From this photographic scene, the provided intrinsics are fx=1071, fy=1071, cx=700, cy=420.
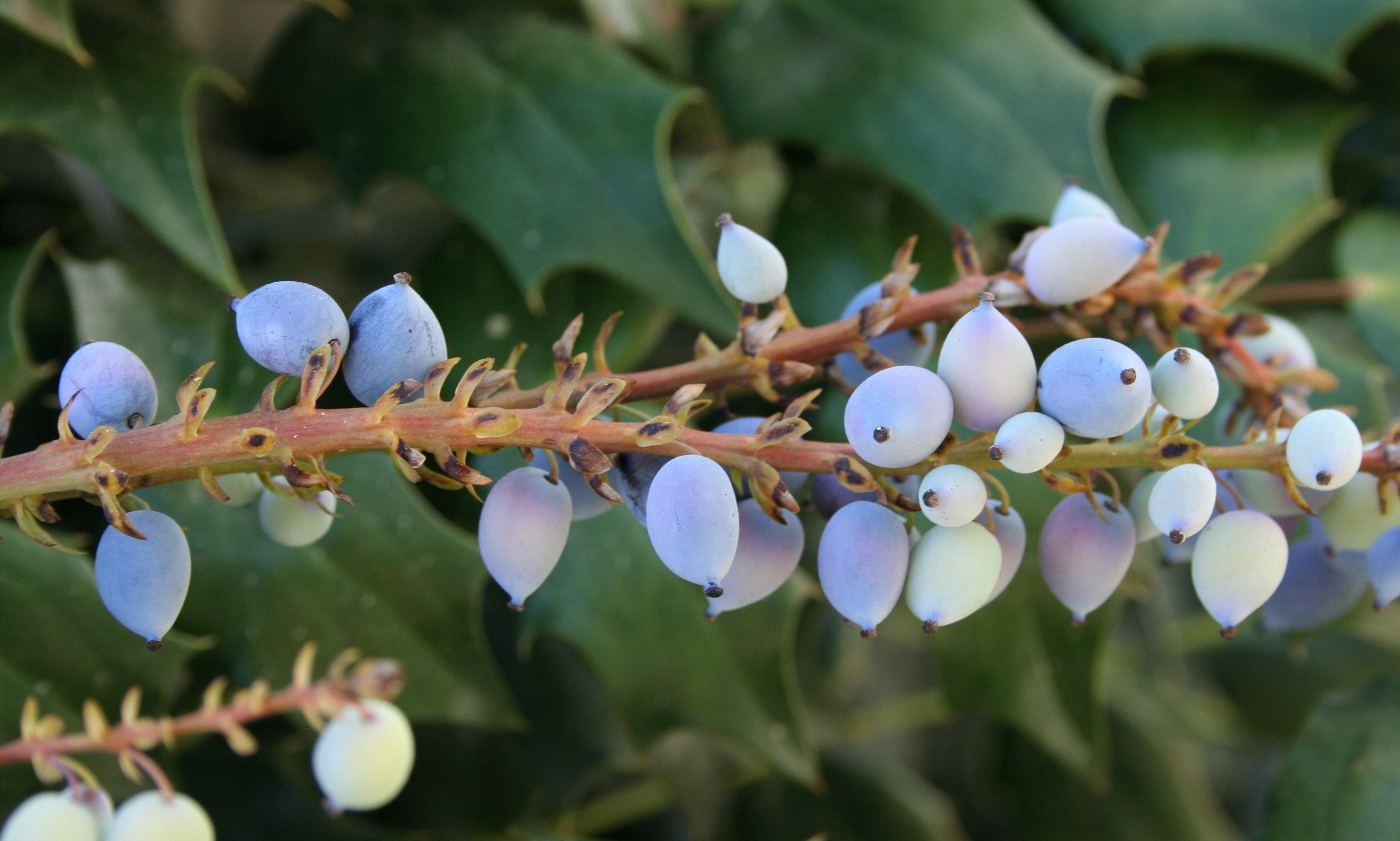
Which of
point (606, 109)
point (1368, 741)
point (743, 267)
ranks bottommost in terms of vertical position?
point (1368, 741)

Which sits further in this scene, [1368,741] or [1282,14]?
[1282,14]

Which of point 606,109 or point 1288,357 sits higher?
point 606,109

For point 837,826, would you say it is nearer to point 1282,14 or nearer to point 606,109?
point 606,109

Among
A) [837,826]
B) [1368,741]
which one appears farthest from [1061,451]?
[837,826]

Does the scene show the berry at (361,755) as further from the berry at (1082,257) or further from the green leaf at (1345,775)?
the green leaf at (1345,775)

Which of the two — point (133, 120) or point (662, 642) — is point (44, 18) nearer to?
point (133, 120)

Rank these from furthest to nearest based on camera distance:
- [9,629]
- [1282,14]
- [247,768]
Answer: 1. [1282,14]
2. [247,768]
3. [9,629]

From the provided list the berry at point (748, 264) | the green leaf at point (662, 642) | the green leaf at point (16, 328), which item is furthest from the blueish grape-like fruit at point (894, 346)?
the green leaf at point (16, 328)

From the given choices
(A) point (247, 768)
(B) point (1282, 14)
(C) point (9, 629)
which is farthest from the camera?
(B) point (1282, 14)

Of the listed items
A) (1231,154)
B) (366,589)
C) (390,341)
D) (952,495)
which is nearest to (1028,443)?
(952,495)
